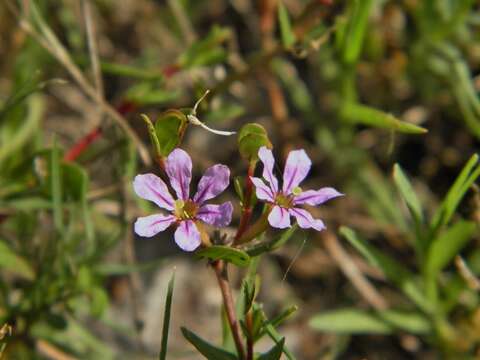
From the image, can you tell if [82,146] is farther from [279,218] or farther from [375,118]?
[279,218]

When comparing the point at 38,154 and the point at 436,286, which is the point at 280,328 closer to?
the point at 436,286

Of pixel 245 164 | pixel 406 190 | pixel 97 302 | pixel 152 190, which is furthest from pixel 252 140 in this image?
pixel 245 164

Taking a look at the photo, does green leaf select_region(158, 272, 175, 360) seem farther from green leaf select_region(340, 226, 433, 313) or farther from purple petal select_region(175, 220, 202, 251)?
green leaf select_region(340, 226, 433, 313)

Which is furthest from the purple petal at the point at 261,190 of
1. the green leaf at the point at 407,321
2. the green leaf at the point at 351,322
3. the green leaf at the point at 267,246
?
the green leaf at the point at 407,321

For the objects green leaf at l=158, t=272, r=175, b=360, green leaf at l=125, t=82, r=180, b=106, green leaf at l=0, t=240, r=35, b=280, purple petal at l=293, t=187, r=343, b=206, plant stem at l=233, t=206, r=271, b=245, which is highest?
purple petal at l=293, t=187, r=343, b=206

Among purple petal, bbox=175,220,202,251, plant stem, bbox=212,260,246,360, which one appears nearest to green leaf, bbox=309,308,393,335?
plant stem, bbox=212,260,246,360
